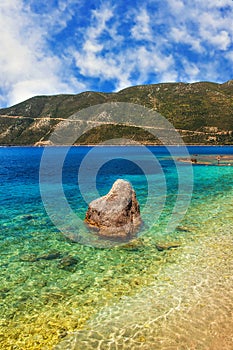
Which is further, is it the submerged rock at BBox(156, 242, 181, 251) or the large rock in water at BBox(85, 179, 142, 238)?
the large rock in water at BBox(85, 179, 142, 238)

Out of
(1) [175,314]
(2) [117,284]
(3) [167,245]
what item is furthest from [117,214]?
(1) [175,314]

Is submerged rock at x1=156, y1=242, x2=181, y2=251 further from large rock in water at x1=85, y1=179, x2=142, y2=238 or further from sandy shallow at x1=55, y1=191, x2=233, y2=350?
large rock in water at x1=85, y1=179, x2=142, y2=238

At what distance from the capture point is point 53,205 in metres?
25.6

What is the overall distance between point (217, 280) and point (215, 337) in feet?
11.7

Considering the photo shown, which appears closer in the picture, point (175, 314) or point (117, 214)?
point (175, 314)

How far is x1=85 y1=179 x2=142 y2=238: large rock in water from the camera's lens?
1762cm

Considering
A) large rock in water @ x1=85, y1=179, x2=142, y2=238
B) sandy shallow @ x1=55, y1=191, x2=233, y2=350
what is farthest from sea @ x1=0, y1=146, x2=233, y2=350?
large rock in water @ x1=85, y1=179, x2=142, y2=238

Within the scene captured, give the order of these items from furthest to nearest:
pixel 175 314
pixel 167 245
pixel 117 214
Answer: pixel 117 214, pixel 167 245, pixel 175 314

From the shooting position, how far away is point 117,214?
58.7 ft

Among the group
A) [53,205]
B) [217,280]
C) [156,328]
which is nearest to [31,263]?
[156,328]

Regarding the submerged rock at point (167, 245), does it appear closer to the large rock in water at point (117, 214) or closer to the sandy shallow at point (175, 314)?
the sandy shallow at point (175, 314)

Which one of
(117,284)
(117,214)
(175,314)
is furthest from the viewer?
(117,214)

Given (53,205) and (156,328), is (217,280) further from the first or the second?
(53,205)

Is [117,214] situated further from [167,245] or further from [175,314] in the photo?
[175,314]
